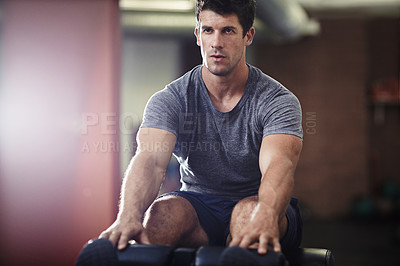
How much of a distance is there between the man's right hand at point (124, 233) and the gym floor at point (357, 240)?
2448mm

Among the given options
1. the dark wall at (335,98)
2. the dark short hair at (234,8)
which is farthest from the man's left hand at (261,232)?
the dark wall at (335,98)

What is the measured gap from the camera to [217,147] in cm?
156

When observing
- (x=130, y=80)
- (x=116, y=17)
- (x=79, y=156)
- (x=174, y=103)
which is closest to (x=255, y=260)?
(x=174, y=103)

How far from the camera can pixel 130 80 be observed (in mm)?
6348

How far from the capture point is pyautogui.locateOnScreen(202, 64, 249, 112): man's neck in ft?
5.16

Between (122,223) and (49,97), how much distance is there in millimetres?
1567

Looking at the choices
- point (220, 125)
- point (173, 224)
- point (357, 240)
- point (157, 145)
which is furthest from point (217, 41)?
point (357, 240)

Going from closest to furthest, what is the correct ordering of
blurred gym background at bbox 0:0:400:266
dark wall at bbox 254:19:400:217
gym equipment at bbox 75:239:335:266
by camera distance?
gym equipment at bbox 75:239:335:266
blurred gym background at bbox 0:0:400:266
dark wall at bbox 254:19:400:217

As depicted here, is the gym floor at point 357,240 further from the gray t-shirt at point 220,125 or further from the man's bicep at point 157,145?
the man's bicep at point 157,145

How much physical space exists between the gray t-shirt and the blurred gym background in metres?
1.11

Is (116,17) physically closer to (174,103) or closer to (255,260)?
(174,103)

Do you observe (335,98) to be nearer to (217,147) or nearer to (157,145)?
(217,147)

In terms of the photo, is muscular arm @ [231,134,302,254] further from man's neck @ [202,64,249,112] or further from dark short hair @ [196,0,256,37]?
dark short hair @ [196,0,256,37]

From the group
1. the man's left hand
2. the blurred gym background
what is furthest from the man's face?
the blurred gym background
